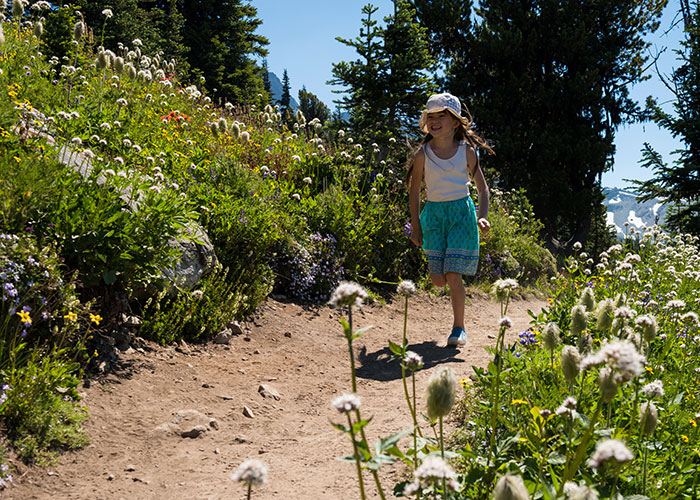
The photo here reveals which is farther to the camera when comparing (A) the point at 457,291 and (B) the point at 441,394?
(A) the point at 457,291

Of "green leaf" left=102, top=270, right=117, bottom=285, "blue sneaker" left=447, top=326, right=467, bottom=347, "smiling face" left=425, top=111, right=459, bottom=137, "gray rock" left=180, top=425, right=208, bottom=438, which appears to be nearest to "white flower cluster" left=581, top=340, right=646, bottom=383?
"gray rock" left=180, top=425, right=208, bottom=438

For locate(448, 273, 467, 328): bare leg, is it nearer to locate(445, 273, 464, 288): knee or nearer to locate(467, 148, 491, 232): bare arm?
locate(445, 273, 464, 288): knee

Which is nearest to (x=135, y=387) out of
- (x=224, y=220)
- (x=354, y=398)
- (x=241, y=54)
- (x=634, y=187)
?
(x=224, y=220)

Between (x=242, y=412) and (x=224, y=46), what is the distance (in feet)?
93.7

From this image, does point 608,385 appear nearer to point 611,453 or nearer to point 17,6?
point 611,453

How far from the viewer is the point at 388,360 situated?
191 inches

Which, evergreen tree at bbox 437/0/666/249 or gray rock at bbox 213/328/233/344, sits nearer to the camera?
gray rock at bbox 213/328/233/344

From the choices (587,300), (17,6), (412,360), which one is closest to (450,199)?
(587,300)

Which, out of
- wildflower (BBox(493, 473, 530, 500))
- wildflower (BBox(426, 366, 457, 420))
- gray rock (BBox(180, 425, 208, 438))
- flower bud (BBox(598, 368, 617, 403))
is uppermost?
flower bud (BBox(598, 368, 617, 403))

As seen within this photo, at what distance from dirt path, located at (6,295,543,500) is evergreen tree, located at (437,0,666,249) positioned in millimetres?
13907

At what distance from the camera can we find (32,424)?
2762 millimetres

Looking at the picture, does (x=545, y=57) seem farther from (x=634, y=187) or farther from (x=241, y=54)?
(x=241, y=54)

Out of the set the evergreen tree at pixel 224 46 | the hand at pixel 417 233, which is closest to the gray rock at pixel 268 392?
the hand at pixel 417 233

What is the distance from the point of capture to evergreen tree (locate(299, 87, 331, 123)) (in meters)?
45.0
